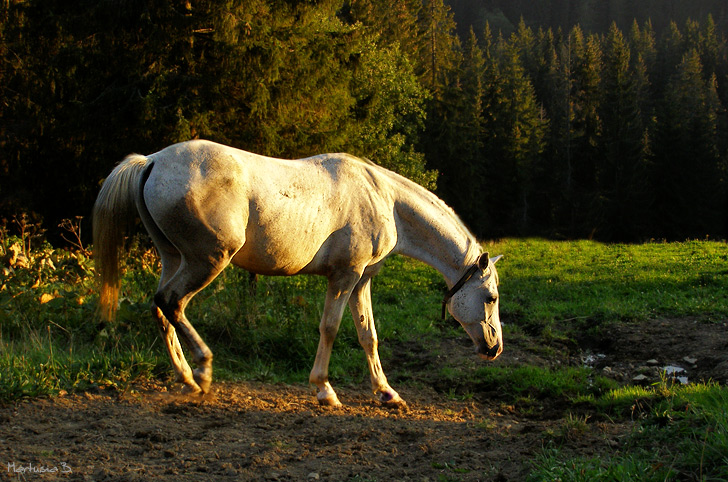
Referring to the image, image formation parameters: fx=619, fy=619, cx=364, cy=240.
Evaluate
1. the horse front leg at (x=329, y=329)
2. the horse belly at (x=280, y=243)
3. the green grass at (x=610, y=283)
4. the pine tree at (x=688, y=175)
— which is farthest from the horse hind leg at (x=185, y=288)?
the pine tree at (x=688, y=175)

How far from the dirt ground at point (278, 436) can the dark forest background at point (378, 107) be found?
21.4 feet

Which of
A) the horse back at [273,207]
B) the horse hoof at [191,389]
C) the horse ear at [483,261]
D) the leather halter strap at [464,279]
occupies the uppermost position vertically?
the horse back at [273,207]

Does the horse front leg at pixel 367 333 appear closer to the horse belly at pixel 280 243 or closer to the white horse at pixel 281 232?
the white horse at pixel 281 232

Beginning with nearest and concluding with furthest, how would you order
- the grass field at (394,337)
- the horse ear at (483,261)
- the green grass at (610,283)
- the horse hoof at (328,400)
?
the grass field at (394,337), the horse hoof at (328,400), the horse ear at (483,261), the green grass at (610,283)

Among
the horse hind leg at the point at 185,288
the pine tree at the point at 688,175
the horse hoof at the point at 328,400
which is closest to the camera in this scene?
the horse hind leg at the point at 185,288

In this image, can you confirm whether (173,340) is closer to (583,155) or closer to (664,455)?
(664,455)

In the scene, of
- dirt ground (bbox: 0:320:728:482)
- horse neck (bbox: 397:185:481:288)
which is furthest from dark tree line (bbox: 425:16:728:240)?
dirt ground (bbox: 0:320:728:482)

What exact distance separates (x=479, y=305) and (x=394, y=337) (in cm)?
196

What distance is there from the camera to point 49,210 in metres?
15.5

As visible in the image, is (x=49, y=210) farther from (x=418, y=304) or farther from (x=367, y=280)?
(x=367, y=280)

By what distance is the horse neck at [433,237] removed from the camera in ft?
16.9

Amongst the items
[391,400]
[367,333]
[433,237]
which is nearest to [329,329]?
[367,333]

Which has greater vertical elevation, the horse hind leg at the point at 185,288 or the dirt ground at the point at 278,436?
the horse hind leg at the point at 185,288

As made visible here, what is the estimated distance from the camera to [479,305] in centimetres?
518
